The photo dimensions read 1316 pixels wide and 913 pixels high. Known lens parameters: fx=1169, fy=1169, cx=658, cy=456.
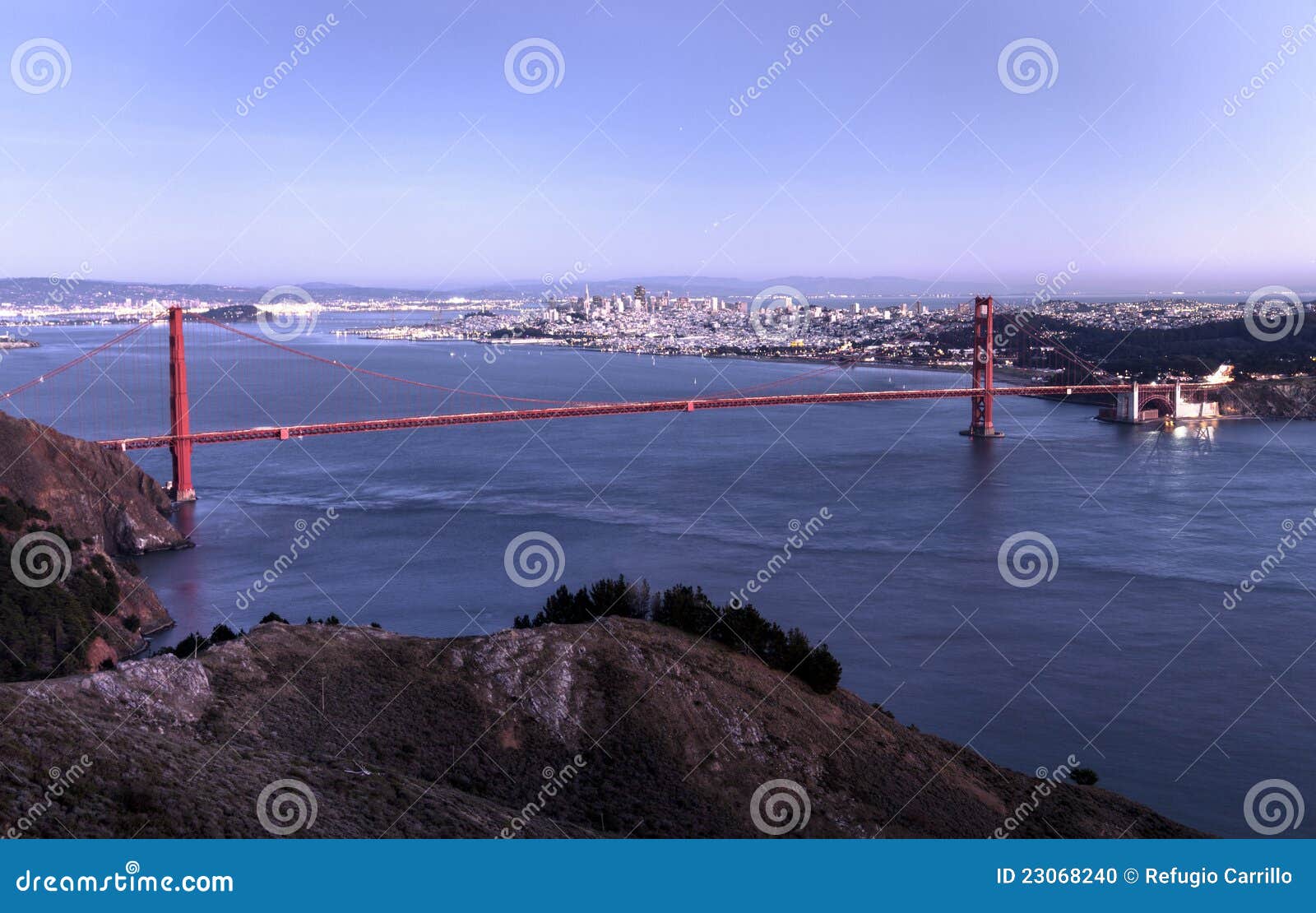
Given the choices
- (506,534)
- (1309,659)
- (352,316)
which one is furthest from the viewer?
(352,316)

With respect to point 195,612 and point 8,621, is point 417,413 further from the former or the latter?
point 8,621

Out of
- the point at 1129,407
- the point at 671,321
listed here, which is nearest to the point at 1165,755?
the point at 1129,407
